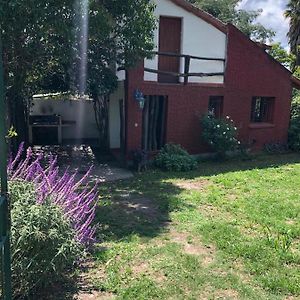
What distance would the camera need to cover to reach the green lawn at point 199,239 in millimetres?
3998

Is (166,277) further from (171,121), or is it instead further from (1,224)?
(171,121)

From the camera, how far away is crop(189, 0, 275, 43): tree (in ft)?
92.1

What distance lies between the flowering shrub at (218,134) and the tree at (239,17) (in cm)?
1890

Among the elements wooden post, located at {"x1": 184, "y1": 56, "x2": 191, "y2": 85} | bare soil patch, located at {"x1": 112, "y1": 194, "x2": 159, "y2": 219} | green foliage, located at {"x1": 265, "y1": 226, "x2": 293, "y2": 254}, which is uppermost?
wooden post, located at {"x1": 184, "y1": 56, "x2": 191, "y2": 85}

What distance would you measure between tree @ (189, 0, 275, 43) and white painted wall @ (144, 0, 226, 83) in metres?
17.3

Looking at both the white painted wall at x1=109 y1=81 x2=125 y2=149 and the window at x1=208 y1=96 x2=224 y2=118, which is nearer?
the window at x1=208 y1=96 x2=224 y2=118

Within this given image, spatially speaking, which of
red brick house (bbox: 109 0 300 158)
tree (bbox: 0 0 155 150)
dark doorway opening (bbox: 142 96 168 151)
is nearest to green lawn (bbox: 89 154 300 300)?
dark doorway opening (bbox: 142 96 168 151)

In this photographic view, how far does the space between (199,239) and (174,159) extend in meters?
5.22

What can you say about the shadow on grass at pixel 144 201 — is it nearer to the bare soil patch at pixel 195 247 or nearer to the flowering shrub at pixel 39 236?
the bare soil patch at pixel 195 247

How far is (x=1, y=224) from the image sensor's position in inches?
99.9

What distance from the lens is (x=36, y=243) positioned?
330 centimetres

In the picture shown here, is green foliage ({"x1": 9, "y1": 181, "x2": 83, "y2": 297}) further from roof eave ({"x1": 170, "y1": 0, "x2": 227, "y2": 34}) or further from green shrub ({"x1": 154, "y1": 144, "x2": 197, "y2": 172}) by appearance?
roof eave ({"x1": 170, "y1": 0, "x2": 227, "y2": 34})

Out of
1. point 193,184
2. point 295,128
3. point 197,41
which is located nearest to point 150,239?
point 193,184

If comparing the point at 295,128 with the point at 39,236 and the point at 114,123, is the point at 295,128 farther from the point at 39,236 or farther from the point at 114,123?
the point at 39,236
